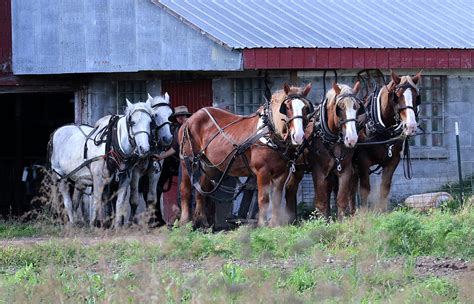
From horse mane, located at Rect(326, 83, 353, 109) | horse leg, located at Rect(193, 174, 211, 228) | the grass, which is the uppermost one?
Answer: horse mane, located at Rect(326, 83, 353, 109)

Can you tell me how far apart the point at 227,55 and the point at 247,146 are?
→ 3.16 m

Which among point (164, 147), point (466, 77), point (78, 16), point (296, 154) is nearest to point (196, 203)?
point (164, 147)

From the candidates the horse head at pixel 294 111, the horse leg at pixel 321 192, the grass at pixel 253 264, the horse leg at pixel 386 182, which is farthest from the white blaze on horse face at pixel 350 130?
the grass at pixel 253 264

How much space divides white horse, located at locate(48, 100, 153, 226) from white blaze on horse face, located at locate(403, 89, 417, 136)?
3858mm

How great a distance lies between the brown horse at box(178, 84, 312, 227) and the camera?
51.6 feet

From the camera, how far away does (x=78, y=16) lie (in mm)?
20641

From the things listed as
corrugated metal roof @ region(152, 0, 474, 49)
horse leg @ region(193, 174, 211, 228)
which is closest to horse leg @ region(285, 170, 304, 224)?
horse leg @ region(193, 174, 211, 228)

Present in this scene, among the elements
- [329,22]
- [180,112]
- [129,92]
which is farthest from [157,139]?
[329,22]

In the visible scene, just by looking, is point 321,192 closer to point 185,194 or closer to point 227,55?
point 185,194

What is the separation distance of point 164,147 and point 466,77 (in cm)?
664

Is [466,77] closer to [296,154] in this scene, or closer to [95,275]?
[296,154]

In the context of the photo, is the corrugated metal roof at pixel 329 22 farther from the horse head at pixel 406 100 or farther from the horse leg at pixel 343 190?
the horse leg at pixel 343 190

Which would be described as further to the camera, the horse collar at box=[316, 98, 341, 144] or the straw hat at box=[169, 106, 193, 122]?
the straw hat at box=[169, 106, 193, 122]

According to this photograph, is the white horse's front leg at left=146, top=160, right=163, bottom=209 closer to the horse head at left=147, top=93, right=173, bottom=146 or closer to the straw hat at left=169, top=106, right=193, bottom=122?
the horse head at left=147, top=93, right=173, bottom=146
